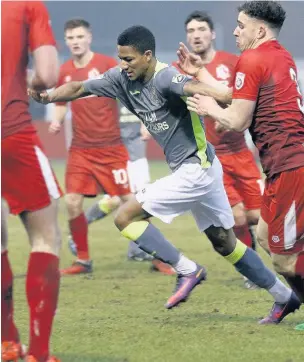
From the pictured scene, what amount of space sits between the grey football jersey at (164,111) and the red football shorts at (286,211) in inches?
34.7

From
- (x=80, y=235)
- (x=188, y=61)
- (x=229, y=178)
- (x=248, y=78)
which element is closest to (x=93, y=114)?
(x=80, y=235)

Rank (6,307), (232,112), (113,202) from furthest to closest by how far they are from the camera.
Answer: (113,202)
(232,112)
(6,307)

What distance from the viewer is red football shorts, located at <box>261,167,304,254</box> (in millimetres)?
7078

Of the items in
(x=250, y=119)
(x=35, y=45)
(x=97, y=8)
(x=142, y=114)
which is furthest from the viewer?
(x=97, y=8)

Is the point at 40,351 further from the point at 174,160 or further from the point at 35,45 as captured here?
the point at 174,160

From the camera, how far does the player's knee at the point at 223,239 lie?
26.2 ft

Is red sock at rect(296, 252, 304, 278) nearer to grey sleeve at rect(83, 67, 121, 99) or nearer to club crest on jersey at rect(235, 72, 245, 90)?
club crest on jersey at rect(235, 72, 245, 90)

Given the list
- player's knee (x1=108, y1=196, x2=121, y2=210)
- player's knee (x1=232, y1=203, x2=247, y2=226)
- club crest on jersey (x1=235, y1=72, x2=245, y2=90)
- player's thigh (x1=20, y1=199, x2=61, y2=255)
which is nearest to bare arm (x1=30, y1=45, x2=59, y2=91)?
player's thigh (x1=20, y1=199, x2=61, y2=255)

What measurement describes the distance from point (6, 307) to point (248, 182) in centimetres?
477

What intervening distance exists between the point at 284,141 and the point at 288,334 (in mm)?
1265

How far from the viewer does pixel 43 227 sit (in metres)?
5.92

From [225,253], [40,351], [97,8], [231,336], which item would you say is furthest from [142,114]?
[97,8]

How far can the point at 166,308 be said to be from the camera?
26.8 feet

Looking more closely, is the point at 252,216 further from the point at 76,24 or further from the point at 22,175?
the point at 22,175
